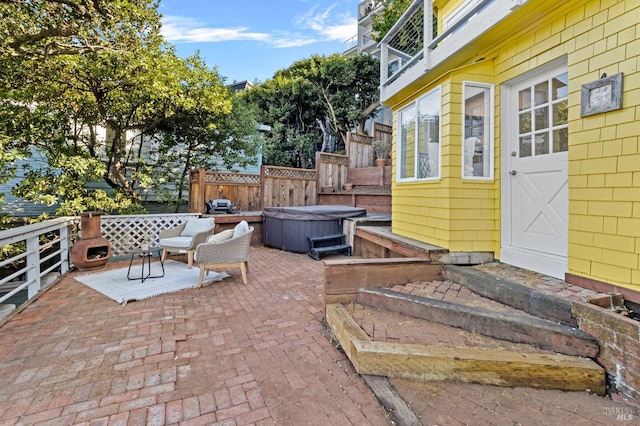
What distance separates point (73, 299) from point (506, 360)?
4557 millimetres

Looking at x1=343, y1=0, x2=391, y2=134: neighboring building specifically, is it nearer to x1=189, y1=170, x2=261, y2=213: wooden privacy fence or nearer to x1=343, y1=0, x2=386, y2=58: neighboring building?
x1=343, y1=0, x2=386, y2=58: neighboring building

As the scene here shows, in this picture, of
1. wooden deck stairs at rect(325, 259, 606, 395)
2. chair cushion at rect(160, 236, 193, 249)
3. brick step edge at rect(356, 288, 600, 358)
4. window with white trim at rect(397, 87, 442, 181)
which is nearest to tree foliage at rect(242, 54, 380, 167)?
chair cushion at rect(160, 236, 193, 249)

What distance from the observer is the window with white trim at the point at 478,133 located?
3.42 metres

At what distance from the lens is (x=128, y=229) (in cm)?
614

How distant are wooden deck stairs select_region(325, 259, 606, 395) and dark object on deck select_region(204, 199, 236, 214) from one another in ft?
17.1

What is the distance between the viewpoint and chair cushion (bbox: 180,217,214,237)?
546 cm

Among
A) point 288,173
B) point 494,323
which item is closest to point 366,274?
point 494,323

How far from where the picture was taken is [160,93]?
20.0 feet

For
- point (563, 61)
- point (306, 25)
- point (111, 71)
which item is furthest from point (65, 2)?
point (306, 25)

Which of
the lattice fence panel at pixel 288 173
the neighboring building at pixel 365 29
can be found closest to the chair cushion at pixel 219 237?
the lattice fence panel at pixel 288 173

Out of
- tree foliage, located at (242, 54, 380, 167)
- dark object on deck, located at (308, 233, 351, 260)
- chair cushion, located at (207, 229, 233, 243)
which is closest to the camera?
chair cushion, located at (207, 229, 233, 243)

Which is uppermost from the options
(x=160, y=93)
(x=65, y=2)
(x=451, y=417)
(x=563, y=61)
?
(x=65, y=2)

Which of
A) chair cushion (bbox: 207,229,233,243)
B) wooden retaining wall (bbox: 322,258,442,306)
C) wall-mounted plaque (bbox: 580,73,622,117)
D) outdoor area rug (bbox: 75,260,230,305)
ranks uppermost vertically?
wall-mounted plaque (bbox: 580,73,622,117)

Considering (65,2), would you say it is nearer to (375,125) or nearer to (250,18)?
(250,18)
